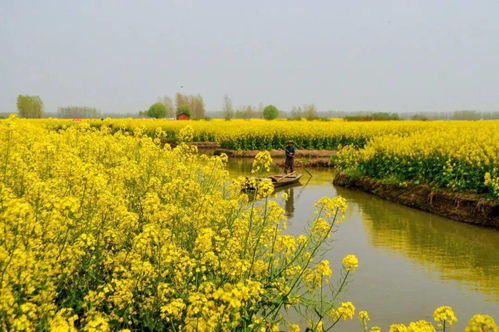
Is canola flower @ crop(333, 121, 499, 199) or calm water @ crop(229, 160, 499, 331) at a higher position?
canola flower @ crop(333, 121, 499, 199)

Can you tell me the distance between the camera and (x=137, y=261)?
422 centimetres

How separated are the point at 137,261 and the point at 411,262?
23.7 feet

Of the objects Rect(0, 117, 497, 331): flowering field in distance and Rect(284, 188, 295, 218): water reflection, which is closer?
Rect(0, 117, 497, 331): flowering field in distance

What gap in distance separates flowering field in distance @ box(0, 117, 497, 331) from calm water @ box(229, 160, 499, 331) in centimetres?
115

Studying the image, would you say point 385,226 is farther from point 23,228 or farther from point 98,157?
point 23,228

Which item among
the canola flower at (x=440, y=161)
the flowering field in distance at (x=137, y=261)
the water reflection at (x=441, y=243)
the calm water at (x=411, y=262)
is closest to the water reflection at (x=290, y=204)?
the calm water at (x=411, y=262)

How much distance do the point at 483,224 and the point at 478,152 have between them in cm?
292

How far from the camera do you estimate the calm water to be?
7730 millimetres

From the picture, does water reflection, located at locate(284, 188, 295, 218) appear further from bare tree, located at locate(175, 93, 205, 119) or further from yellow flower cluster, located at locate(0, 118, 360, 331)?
bare tree, located at locate(175, 93, 205, 119)

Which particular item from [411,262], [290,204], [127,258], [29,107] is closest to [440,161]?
[290,204]

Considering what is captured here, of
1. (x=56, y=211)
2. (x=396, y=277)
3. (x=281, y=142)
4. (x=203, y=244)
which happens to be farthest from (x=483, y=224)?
(x=281, y=142)

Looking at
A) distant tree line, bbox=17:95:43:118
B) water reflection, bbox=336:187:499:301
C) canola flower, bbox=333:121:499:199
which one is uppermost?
distant tree line, bbox=17:95:43:118

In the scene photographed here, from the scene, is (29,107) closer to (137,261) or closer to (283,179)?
(283,179)

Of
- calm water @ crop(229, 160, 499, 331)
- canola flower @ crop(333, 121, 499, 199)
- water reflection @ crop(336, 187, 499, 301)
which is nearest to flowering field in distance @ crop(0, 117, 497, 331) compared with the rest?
calm water @ crop(229, 160, 499, 331)
